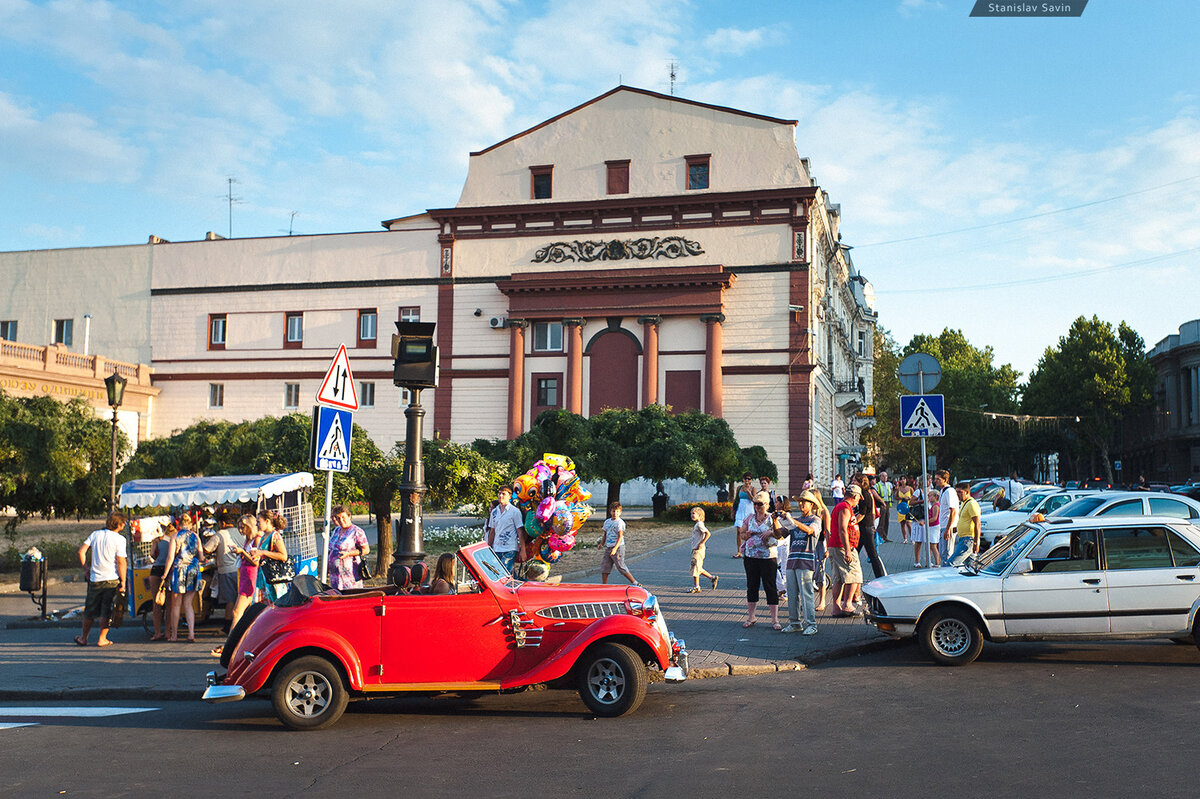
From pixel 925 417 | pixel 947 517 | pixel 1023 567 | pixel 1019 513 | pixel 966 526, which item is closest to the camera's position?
pixel 1023 567

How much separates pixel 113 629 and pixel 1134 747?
44.3 feet

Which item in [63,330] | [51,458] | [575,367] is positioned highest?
[63,330]

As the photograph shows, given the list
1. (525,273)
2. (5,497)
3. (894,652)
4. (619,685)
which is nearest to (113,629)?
(619,685)

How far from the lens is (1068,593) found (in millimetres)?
10336

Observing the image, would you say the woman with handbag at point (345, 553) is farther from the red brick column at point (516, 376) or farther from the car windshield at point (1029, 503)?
the red brick column at point (516, 376)

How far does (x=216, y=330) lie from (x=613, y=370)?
21.8 m

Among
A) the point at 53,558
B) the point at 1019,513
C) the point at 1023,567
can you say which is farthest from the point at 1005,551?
the point at 53,558

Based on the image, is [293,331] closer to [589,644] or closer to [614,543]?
[614,543]

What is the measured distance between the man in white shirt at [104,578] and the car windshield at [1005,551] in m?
10.9

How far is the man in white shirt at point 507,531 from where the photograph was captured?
14.2 m

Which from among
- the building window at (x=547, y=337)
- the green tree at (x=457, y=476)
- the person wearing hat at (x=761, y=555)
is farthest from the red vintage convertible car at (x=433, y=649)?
the building window at (x=547, y=337)

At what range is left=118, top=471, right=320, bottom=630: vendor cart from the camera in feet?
46.1

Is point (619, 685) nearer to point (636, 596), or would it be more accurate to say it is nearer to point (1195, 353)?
point (636, 596)

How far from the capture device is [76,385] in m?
44.2
